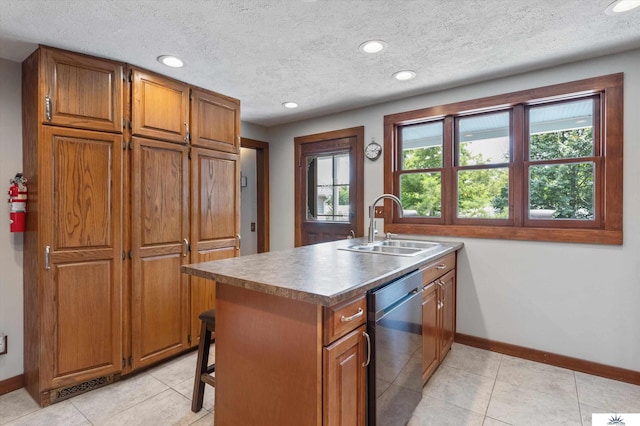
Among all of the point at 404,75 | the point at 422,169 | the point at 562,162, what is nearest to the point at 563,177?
the point at 562,162

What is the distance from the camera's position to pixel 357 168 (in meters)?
3.52

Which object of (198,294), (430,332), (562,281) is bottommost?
(430,332)

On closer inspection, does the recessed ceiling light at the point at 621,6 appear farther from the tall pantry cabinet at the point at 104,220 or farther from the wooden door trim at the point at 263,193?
the wooden door trim at the point at 263,193

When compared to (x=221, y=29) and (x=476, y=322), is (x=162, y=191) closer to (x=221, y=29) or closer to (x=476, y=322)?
(x=221, y=29)

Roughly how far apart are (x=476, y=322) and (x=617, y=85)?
6.75ft

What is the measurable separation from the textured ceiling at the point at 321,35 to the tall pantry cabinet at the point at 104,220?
0.26 m

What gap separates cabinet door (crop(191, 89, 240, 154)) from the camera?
108 inches

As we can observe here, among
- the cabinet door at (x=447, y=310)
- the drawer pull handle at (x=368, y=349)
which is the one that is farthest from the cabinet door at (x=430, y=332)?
the drawer pull handle at (x=368, y=349)

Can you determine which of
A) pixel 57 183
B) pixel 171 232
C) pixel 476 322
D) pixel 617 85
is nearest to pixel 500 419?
pixel 476 322

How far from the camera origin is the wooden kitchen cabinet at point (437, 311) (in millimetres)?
2105

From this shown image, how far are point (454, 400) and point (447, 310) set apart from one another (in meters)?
0.72

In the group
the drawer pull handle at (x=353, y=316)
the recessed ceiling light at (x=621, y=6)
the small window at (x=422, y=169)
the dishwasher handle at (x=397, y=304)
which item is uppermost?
the recessed ceiling light at (x=621, y=6)

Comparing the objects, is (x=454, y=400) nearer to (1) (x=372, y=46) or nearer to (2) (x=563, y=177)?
(2) (x=563, y=177)

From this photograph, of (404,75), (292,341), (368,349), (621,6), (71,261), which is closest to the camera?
(292,341)
